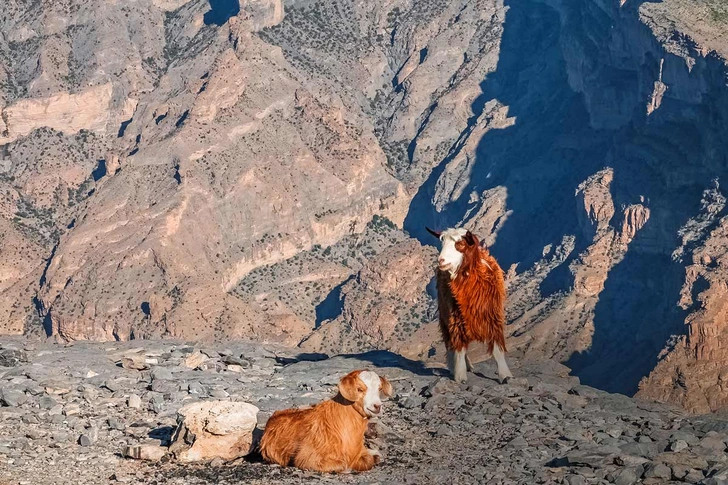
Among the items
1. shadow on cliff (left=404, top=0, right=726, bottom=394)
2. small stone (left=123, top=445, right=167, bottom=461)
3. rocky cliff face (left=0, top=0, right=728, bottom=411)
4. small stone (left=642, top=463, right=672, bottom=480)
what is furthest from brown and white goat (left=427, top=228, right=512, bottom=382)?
shadow on cliff (left=404, top=0, right=726, bottom=394)

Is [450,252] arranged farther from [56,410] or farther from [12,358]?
[12,358]

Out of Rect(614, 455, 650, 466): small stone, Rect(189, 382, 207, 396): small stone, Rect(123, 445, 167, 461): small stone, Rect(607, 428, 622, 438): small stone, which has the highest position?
Rect(189, 382, 207, 396): small stone

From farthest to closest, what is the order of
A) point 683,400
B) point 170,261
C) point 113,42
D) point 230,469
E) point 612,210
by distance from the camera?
point 113,42, point 170,261, point 612,210, point 683,400, point 230,469

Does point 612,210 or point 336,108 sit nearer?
point 612,210

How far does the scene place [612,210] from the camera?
9538 centimetres

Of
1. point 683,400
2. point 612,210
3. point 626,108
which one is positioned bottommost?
point 683,400

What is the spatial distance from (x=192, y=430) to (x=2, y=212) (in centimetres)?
10226

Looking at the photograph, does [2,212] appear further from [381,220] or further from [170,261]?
[381,220]

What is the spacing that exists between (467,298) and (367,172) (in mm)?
104648

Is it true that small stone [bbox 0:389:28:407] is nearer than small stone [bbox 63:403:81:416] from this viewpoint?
No

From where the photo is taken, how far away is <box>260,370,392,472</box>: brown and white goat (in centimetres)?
1773

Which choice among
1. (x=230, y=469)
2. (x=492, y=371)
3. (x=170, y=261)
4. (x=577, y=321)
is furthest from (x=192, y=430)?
(x=170, y=261)

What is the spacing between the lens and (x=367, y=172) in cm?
12719

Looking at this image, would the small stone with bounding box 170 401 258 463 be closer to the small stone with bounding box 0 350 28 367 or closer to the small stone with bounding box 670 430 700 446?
the small stone with bounding box 670 430 700 446
